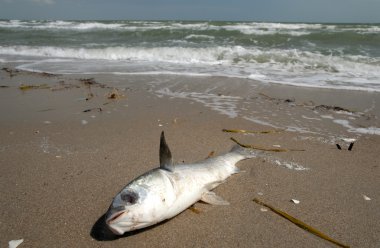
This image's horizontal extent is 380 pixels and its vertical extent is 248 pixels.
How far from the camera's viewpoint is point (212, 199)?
2.83 m

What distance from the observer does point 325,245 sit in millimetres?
2410

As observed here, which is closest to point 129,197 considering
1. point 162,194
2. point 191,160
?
point 162,194

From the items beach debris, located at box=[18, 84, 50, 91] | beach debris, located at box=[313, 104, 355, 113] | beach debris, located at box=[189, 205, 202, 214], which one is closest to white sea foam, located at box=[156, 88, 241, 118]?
beach debris, located at box=[313, 104, 355, 113]

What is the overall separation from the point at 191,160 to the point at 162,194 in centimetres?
143

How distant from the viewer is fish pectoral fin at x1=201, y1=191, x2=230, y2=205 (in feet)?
9.19

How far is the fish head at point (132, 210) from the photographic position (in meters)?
2.16

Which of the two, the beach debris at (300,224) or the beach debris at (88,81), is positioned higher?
the beach debris at (88,81)

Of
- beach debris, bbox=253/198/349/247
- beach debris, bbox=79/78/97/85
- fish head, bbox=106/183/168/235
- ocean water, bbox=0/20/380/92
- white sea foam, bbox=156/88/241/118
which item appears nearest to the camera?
fish head, bbox=106/183/168/235

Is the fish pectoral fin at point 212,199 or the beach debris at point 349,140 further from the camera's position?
the beach debris at point 349,140

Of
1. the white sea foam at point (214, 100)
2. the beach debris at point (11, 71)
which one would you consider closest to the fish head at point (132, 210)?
the white sea foam at point (214, 100)

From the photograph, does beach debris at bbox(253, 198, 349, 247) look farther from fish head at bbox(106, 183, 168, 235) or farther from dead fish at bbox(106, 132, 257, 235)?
fish head at bbox(106, 183, 168, 235)

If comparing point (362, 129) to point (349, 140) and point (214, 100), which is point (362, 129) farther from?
point (214, 100)

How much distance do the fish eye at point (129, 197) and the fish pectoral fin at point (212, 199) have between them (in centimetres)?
76

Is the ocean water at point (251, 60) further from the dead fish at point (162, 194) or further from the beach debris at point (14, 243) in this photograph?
the beach debris at point (14, 243)
